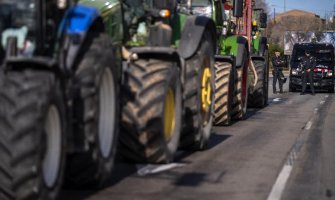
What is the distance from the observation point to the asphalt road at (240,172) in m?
7.45

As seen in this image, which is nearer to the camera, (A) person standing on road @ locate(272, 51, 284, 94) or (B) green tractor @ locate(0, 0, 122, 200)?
(B) green tractor @ locate(0, 0, 122, 200)

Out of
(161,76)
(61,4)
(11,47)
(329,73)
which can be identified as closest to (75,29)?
(61,4)

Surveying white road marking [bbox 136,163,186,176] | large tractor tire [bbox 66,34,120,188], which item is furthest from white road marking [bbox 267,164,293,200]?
large tractor tire [bbox 66,34,120,188]

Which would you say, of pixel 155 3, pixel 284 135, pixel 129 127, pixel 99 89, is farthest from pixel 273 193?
pixel 284 135

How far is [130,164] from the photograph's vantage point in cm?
882

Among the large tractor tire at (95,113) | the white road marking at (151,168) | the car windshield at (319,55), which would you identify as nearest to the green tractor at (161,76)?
the white road marking at (151,168)

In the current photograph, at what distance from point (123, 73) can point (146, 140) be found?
83cm

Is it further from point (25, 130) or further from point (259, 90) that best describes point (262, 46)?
point (25, 130)

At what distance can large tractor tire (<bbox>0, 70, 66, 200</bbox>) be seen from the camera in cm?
547

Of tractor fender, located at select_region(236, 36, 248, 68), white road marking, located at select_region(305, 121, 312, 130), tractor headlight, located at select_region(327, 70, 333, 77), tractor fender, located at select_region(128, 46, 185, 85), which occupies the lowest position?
tractor headlight, located at select_region(327, 70, 333, 77)

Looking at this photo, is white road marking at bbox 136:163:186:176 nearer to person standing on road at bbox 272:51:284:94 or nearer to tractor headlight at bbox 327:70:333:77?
person standing on road at bbox 272:51:284:94

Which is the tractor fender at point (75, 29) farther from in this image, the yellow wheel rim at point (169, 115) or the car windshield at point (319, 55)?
the car windshield at point (319, 55)

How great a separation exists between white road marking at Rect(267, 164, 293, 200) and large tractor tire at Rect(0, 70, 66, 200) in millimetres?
2814

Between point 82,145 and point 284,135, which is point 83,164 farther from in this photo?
point 284,135
